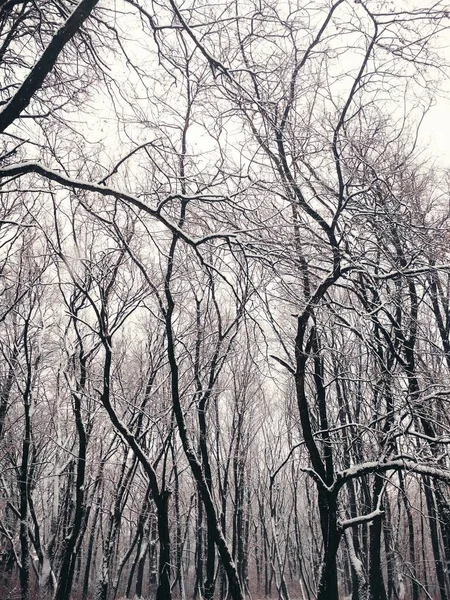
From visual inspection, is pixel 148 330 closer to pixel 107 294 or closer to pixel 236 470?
pixel 107 294

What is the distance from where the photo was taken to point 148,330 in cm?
1491

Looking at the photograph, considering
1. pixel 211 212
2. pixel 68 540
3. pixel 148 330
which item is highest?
pixel 148 330

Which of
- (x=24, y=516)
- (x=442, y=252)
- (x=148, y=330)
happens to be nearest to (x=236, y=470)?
(x=148, y=330)

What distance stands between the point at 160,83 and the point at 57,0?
112cm

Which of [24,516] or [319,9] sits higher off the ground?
[319,9]

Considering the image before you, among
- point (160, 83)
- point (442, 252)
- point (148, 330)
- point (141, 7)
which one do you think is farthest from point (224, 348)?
point (141, 7)

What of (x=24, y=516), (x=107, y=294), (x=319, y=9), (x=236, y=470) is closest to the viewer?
(x=319, y=9)

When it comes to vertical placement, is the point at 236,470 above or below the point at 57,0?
below

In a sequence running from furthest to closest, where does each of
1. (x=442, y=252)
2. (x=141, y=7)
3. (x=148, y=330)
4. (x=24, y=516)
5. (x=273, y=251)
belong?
(x=148, y=330) → (x=24, y=516) → (x=442, y=252) → (x=141, y=7) → (x=273, y=251)

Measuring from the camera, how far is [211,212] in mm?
4516

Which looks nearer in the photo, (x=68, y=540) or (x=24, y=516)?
(x=68, y=540)

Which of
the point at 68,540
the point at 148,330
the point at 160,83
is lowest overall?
the point at 68,540

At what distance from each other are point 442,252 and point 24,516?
11191 mm

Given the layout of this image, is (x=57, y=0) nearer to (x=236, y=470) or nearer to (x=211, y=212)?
(x=211, y=212)
